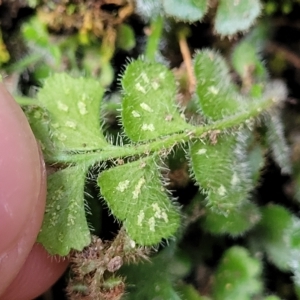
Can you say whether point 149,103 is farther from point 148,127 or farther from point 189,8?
point 189,8

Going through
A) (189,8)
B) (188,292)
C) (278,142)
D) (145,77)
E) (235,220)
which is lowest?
(188,292)

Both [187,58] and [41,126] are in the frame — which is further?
[187,58]

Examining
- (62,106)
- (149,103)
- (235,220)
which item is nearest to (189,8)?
(149,103)

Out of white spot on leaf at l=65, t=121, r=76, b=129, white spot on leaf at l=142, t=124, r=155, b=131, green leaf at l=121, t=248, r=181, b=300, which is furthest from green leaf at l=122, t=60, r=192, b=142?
green leaf at l=121, t=248, r=181, b=300

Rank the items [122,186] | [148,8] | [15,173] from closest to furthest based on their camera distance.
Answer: [15,173] → [122,186] → [148,8]

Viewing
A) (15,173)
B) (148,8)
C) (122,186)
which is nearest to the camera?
(15,173)

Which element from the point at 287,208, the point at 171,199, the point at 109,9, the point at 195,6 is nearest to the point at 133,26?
the point at 109,9

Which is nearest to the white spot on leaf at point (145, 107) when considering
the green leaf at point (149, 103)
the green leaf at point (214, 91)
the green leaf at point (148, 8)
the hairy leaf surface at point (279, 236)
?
the green leaf at point (149, 103)
